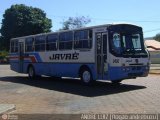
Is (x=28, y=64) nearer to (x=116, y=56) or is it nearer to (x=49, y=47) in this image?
(x=49, y=47)

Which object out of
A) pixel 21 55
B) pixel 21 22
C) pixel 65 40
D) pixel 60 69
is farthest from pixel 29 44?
pixel 21 22

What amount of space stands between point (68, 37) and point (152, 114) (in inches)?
466

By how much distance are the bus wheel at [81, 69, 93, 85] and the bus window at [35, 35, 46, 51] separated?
5.36 m

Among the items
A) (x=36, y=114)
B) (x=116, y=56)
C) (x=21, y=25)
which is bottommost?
(x=36, y=114)

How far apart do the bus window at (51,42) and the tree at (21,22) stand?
150 ft

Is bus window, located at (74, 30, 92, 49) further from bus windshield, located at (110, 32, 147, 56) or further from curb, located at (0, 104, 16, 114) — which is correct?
curb, located at (0, 104, 16, 114)

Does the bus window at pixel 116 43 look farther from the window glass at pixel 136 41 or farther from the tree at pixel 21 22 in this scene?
the tree at pixel 21 22

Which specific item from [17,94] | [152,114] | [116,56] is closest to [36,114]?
[152,114]

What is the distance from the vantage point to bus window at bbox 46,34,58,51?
24.2 meters

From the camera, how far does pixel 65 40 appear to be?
23.1m

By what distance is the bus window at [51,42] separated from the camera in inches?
954

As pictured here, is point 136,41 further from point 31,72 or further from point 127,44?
point 31,72

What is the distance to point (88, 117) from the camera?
37.5ft

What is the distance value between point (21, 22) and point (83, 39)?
51302mm
